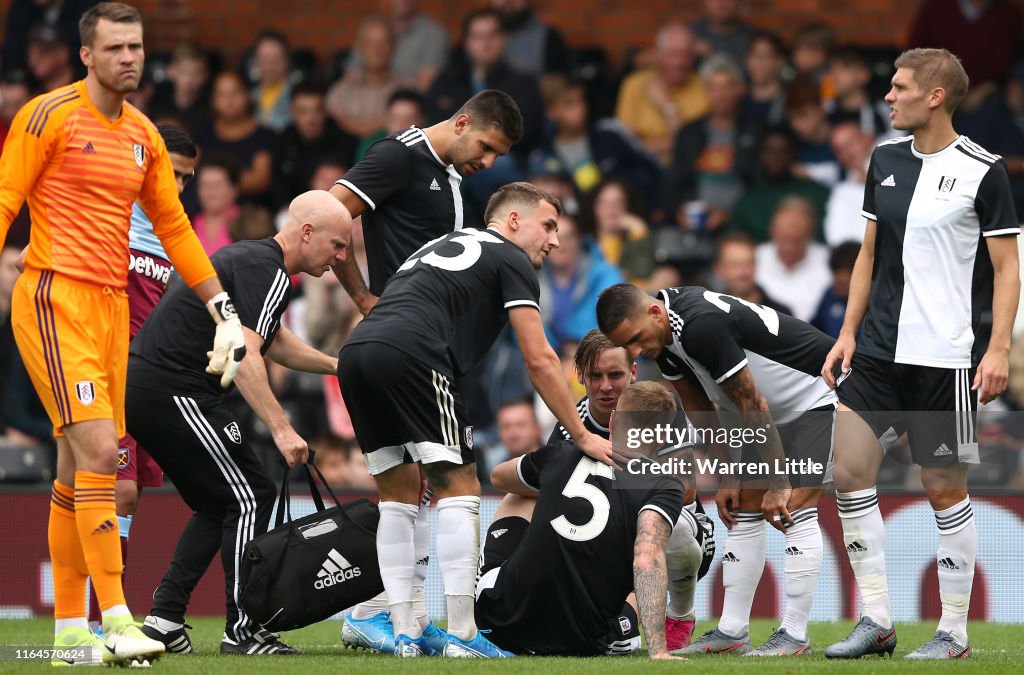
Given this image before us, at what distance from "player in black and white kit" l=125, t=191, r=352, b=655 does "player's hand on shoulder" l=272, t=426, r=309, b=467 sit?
0.41 metres

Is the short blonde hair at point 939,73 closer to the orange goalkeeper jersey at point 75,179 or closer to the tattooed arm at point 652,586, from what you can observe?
the tattooed arm at point 652,586

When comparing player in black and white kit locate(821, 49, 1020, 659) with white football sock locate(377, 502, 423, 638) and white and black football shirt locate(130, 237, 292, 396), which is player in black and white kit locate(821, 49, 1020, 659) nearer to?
white football sock locate(377, 502, 423, 638)

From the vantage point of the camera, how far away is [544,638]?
20.6 feet

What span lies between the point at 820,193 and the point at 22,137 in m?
7.95

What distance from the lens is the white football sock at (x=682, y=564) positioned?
6523 mm

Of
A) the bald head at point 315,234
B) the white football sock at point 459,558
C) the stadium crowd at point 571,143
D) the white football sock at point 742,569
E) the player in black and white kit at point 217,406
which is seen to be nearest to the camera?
the white football sock at point 459,558

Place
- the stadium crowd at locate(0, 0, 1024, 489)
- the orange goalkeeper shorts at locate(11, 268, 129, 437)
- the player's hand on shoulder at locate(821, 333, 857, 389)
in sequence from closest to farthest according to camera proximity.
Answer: the orange goalkeeper shorts at locate(11, 268, 129, 437) → the player's hand on shoulder at locate(821, 333, 857, 389) → the stadium crowd at locate(0, 0, 1024, 489)

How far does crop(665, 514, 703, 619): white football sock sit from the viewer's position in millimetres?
6523

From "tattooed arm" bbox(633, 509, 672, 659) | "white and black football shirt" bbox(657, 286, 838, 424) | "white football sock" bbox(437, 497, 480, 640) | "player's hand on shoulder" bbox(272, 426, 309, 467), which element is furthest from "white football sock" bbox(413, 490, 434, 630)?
"white and black football shirt" bbox(657, 286, 838, 424)

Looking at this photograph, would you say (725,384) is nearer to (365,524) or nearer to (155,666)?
(365,524)

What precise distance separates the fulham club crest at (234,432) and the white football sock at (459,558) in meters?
1.06

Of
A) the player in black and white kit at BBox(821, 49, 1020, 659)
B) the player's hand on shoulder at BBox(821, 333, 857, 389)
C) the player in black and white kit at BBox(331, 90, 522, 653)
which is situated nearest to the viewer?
the player in black and white kit at BBox(821, 49, 1020, 659)

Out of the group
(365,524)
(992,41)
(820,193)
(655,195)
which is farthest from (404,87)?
(365,524)

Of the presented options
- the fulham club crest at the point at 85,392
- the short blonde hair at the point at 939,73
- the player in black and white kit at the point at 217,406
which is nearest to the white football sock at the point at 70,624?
the player in black and white kit at the point at 217,406
